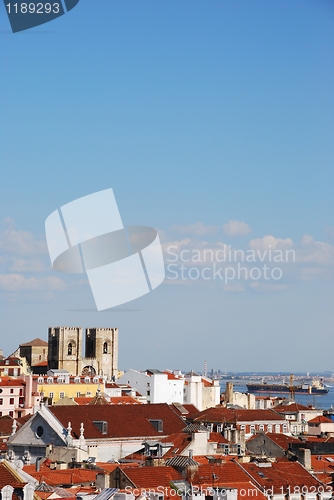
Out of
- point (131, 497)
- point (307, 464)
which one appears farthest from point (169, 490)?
point (307, 464)

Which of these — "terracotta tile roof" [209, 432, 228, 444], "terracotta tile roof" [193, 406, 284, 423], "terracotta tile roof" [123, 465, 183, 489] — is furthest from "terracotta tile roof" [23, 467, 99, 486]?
"terracotta tile roof" [193, 406, 284, 423]

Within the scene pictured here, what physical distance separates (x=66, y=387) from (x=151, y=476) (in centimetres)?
3534

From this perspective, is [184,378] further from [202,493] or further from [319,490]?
[202,493]

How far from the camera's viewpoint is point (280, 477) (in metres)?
21.2

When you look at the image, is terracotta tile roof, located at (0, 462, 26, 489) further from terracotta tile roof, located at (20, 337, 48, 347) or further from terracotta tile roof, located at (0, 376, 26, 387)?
terracotta tile roof, located at (20, 337, 48, 347)

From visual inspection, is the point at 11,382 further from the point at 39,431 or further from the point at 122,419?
the point at 39,431

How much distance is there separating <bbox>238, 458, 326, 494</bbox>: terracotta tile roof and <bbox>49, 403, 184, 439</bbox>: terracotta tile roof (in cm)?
1015

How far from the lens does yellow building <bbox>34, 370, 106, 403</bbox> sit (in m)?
52.4

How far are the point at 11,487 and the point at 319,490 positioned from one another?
28.5 feet

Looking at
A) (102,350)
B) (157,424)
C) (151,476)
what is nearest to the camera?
Result: (151,476)

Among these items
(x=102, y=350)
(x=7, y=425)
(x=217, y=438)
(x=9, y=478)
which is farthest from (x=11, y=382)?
(x=9, y=478)

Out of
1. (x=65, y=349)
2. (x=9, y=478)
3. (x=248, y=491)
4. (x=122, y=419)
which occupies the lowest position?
(x=248, y=491)

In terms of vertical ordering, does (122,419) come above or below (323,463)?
above

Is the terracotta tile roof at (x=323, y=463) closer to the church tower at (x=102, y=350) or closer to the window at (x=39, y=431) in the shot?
the window at (x=39, y=431)
